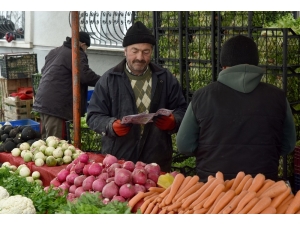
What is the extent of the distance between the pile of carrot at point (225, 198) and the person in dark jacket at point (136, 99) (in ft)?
4.49

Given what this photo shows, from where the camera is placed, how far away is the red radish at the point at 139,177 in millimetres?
3490

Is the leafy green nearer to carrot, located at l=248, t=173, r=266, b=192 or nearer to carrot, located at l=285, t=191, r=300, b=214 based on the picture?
carrot, located at l=248, t=173, r=266, b=192

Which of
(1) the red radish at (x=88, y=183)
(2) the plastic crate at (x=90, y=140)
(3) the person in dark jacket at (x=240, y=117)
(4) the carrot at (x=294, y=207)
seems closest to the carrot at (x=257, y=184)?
(4) the carrot at (x=294, y=207)

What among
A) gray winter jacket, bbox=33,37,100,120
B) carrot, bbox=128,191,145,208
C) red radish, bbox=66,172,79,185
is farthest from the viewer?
gray winter jacket, bbox=33,37,100,120

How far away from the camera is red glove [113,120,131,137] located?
13.8ft

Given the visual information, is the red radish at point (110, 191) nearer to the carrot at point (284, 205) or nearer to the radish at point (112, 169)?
the radish at point (112, 169)

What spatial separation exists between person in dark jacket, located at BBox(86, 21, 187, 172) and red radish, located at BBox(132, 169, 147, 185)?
874 mm

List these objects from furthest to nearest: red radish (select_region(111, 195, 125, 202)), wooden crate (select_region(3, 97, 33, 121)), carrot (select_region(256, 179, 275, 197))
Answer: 1. wooden crate (select_region(3, 97, 33, 121))
2. red radish (select_region(111, 195, 125, 202))
3. carrot (select_region(256, 179, 275, 197))

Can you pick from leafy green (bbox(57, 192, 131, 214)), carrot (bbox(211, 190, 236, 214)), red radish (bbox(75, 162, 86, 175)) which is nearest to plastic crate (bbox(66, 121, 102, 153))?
red radish (bbox(75, 162, 86, 175))

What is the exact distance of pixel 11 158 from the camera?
5.30 metres
